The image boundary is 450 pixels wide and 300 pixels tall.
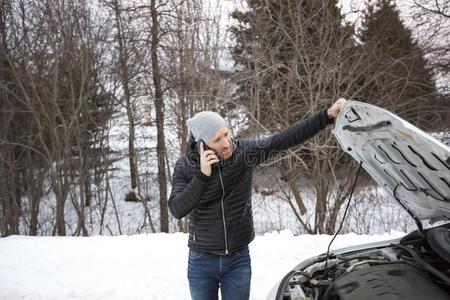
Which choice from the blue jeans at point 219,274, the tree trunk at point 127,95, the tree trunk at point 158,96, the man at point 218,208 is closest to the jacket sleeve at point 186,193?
the man at point 218,208

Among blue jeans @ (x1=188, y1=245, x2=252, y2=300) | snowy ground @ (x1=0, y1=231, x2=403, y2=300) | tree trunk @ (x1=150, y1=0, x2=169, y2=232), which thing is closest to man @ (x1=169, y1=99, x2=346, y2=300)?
blue jeans @ (x1=188, y1=245, x2=252, y2=300)

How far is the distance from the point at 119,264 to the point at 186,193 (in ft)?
10.4

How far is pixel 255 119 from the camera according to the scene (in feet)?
28.5

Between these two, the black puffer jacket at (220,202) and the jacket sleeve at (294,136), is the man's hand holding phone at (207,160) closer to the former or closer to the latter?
the black puffer jacket at (220,202)

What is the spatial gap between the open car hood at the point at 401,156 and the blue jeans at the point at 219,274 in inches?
41.4

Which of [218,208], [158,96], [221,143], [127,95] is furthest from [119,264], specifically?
[127,95]

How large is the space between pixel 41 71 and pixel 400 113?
1022cm

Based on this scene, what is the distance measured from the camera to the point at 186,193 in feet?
7.05

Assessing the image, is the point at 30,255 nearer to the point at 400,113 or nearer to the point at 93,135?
the point at 93,135

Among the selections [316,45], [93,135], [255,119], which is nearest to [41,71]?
[93,135]

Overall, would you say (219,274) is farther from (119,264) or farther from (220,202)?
(119,264)

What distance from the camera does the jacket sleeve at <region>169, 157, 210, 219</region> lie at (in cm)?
211

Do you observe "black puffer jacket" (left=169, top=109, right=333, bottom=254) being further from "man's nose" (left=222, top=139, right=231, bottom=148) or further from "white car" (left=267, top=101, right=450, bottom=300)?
"white car" (left=267, top=101, right=450, bottom=300)

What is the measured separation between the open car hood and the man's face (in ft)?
2.35
